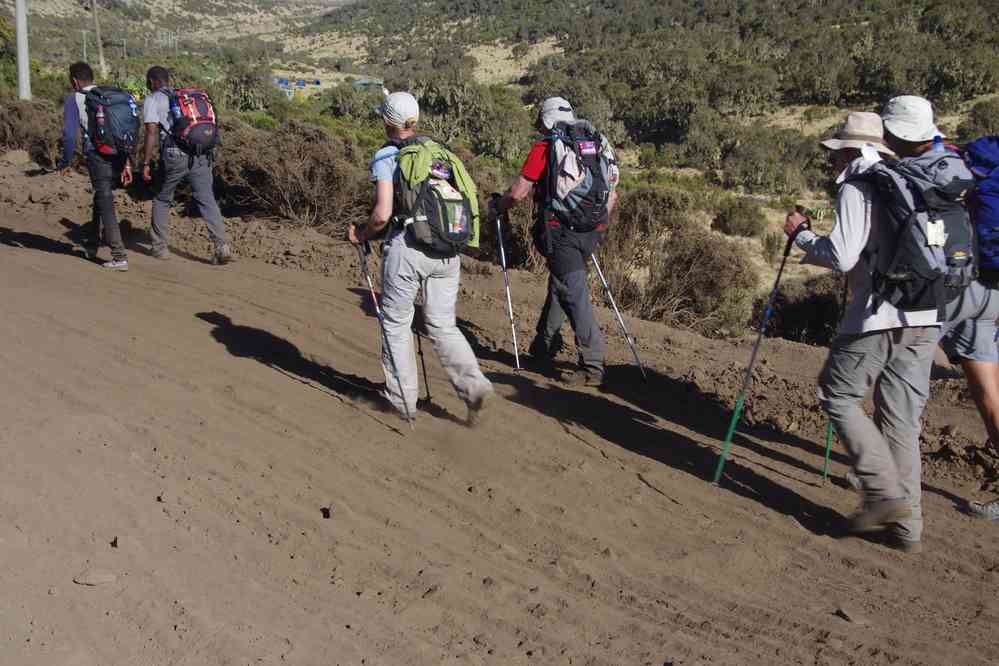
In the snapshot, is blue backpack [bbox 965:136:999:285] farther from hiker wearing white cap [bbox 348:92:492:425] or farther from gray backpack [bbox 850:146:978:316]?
hiker wearing white cap [bbox 348:92:492:425]

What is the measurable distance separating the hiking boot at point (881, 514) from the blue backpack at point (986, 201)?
134cm

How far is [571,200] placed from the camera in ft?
20.9

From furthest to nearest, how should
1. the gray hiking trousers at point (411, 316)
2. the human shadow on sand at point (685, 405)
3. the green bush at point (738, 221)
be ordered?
the green bush at point (738, 221) → the human shadow on sand at point (685, 405) → the gray hiking trousers at point (411, 316)

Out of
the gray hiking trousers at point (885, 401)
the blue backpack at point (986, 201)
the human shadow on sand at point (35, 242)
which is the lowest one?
the human shadow on sand at point (35, 242)

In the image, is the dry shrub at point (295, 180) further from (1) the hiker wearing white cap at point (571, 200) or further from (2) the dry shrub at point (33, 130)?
(1) the hiker wearing white cap at point (571, 200)

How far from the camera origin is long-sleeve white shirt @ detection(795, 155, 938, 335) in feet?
13.7

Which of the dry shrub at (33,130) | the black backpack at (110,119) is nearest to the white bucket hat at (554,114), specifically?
the black backpack at (110,119)

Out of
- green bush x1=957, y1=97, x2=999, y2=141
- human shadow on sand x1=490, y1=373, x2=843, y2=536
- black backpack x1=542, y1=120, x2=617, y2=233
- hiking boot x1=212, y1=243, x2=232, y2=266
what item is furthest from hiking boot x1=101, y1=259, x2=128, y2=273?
green bush x1=957, y1=97, x2=999, y2=141

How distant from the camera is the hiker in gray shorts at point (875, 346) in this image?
13.9 feet

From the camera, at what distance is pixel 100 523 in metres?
4.16

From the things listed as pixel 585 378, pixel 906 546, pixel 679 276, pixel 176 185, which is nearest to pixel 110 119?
pixel 176 185

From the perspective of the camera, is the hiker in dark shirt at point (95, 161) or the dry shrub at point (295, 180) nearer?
A: the hiker in dark shirt at point (95, 161)

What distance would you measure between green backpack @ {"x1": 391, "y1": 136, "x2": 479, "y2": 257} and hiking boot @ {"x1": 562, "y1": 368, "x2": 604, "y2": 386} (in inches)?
76.1

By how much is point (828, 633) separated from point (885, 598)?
495 millimetres
